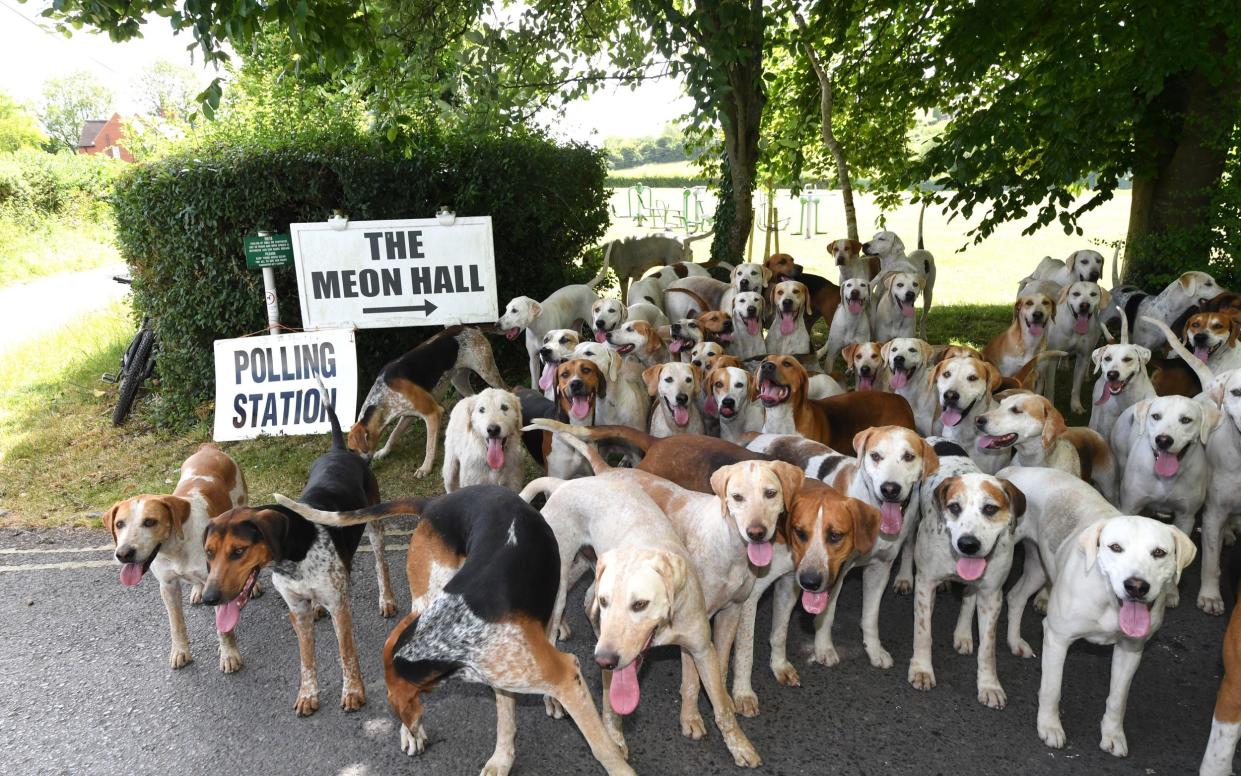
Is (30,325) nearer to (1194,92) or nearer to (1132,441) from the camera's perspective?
(1132,441)

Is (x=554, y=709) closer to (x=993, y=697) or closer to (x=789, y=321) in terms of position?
(x=993, y=697)

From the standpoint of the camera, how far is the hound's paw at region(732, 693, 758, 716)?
160 inches

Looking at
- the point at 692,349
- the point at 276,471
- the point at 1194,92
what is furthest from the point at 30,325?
the point at 1194,92

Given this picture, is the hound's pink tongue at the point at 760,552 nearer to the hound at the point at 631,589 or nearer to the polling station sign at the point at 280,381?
the hound at the point at 631,589

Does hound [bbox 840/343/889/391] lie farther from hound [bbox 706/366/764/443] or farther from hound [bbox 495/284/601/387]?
hound [bbox 495/284/601/387]

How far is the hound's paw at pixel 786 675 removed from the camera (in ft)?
14.1

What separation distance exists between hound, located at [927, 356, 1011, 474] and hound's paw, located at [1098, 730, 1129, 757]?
6.40 ft

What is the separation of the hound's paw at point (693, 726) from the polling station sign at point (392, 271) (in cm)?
496

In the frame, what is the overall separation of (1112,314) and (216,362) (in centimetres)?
884

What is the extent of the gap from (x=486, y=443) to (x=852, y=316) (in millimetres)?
4336

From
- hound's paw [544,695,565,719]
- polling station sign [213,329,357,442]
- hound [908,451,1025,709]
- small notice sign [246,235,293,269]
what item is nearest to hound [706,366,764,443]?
hound [908,451,1025,709]

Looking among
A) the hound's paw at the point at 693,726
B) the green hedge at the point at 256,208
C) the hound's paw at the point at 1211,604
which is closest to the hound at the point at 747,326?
the green hedge at the point at 256,208

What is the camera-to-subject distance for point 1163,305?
27.1 ft

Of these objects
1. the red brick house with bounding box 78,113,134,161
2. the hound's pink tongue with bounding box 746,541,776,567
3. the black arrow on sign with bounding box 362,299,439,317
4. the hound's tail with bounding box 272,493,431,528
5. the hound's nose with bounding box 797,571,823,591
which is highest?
the red brick house with bounding box 78,113,134,161
